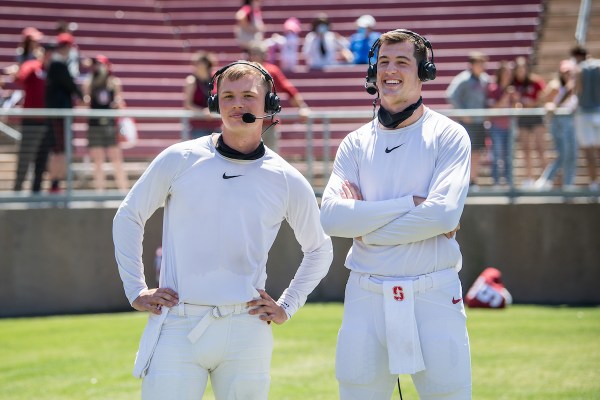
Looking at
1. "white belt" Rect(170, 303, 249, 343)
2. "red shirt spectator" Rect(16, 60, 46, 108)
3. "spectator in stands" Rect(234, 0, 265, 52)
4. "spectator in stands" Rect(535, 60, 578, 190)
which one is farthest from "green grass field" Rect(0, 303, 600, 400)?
"spectator in stands" Rect(234, 0, 265, 52)

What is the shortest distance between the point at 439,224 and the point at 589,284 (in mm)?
9165

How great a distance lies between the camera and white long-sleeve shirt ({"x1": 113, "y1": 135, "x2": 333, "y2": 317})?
5.00 meters

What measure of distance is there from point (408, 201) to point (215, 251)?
36.9 inches

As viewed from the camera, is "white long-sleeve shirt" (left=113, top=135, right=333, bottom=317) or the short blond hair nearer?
"white long-sleeve shirt" (left=113, top=135, right=333, bottom=317)

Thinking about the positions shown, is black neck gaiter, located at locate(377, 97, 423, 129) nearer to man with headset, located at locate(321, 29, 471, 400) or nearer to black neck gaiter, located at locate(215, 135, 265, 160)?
man with headset, located at locate(321, 29, 471, 400)

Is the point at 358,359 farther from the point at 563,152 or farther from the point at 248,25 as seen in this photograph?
the point at 248,25

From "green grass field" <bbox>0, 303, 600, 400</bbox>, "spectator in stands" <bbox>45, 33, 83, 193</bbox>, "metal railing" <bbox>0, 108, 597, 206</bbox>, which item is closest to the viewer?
"green grass field" <bbox>0, 303, 600, 400</bbox>

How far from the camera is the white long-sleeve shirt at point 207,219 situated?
16.4ft

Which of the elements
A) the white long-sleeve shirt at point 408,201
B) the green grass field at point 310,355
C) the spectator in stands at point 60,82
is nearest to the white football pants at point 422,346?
the white long-sleeve shirt at point 408,201

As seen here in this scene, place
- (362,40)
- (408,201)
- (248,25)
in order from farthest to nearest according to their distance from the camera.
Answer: (362,40) → (248,25) → (408,201)

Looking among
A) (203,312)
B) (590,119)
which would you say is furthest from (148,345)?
(590,119)

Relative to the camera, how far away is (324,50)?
21875 mm

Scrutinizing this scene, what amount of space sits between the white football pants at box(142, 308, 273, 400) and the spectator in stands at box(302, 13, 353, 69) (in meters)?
16.5

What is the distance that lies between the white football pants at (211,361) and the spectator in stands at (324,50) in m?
16.5
